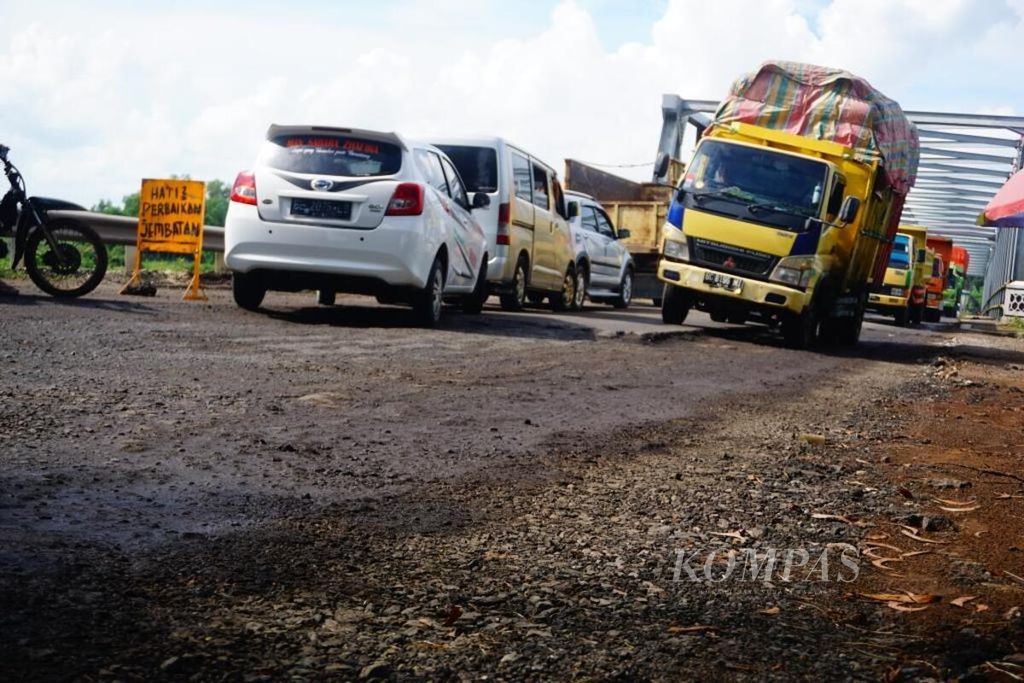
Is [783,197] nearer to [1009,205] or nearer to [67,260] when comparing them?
[1009,205]

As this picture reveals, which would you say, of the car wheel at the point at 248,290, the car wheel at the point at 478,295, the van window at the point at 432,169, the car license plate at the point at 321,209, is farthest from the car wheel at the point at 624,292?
the car license plate at the point at 321,209

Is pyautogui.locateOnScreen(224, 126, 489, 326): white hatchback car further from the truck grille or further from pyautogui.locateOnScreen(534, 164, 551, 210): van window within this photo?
pyautogui.locateOnScreen(534, 164, 551, 210): van window

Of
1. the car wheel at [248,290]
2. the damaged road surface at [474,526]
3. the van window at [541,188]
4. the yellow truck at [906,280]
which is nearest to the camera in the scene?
the damaged road surface at [474,526]

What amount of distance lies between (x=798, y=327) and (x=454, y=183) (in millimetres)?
4442

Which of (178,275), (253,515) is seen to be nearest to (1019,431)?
(253,515)

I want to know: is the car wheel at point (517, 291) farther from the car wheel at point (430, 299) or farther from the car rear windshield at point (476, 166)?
the car wheel at point (430, 299)

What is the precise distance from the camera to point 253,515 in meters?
4.19

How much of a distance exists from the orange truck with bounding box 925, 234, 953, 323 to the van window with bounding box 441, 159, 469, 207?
24.5 m

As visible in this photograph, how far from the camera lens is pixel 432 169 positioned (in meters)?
12.8

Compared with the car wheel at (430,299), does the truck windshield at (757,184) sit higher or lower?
higher

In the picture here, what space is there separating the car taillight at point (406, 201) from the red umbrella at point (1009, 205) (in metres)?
10.7

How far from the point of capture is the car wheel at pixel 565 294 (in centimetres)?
1905

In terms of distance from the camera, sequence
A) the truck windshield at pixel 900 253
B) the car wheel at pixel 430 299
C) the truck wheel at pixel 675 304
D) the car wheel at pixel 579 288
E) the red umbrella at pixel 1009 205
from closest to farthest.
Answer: the car wheel at pixel 430 299
the truck wheel at pixel 675 304
the red umbrella at pixel 1009 205
the car wheel at pixel 579 288
the truck windshield at pixel 900 253

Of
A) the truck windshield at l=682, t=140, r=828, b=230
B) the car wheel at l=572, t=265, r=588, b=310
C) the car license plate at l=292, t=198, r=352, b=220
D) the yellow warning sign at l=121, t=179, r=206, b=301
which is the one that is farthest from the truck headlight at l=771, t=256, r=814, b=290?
the yellow warning sign at l=121, t=179, r=206, b=301
